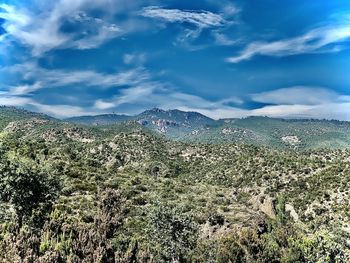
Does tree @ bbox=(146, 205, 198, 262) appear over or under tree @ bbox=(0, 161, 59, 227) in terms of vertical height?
under

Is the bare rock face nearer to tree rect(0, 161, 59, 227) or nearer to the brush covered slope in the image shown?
the brush covered slope

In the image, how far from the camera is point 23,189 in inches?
1416

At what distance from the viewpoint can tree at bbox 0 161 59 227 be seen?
3478 cm

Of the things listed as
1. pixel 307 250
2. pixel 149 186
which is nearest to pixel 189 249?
pixel 307 250

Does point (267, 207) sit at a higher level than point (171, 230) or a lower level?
lower

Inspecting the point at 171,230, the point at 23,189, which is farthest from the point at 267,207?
the point at 23,189

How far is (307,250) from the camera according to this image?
1694 inches

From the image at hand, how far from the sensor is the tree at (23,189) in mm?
34781

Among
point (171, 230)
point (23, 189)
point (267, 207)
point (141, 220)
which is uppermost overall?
point (23, 189)

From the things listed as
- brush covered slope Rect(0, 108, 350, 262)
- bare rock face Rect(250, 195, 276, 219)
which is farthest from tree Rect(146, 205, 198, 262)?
bare rock face Rect(250, 195, 276, 219)

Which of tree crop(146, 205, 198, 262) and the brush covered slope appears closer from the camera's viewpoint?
the brush covered slope

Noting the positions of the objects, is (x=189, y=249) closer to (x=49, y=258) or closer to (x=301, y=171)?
(x=49, y=258)

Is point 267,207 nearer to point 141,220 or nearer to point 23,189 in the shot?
point 141,220

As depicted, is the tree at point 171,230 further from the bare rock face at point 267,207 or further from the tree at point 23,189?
the bare rock face at point 267,207
